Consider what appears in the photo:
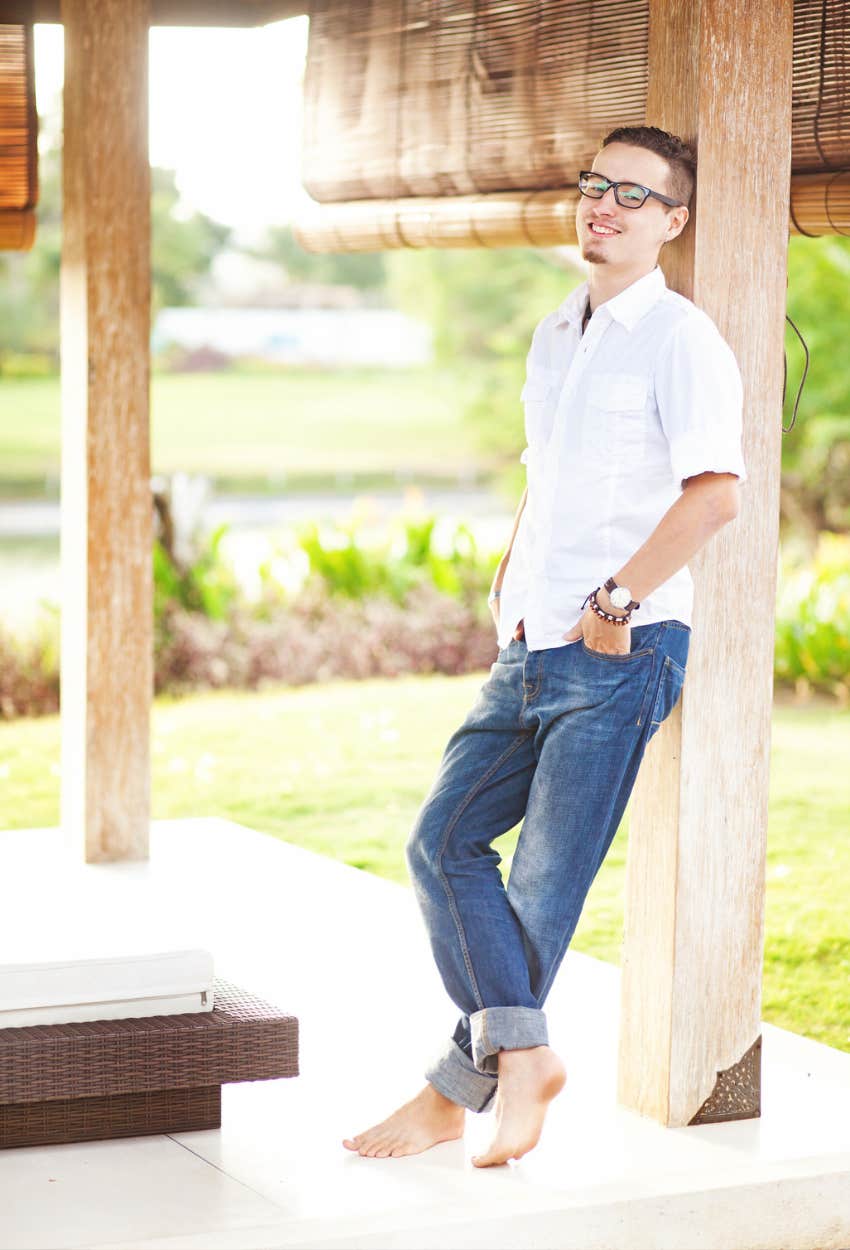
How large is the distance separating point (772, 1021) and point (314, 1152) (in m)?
1.94

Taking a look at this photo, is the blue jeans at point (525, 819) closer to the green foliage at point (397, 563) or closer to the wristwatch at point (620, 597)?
the wristwatch at point (620, 597)

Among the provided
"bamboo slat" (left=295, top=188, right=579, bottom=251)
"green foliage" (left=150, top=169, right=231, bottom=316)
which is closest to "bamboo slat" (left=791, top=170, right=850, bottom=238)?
"bamboo slat" (left=295, top=188, right=579, bottom=251)

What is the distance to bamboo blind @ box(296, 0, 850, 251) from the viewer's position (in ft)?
10.8

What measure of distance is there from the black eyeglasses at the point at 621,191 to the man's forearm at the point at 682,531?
0.47m

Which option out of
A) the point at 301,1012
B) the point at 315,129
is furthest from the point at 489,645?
the point at 301,1012

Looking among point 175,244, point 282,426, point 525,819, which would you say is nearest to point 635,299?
point 525,819

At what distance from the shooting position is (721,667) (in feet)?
9.89

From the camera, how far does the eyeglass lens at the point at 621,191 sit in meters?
2.81

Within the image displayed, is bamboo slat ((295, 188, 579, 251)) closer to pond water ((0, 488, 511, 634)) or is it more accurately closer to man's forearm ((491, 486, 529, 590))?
man's forearm ((491, 486, 529, 590))

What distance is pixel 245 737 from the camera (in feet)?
25.8

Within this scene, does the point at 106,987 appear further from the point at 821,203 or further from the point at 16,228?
the point at 16,228

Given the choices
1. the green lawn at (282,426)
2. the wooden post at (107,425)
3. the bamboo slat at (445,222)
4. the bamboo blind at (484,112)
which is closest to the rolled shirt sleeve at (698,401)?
the bamboo blind at (484,112)

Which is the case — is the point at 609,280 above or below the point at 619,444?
above

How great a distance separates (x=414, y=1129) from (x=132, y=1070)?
472 mm
